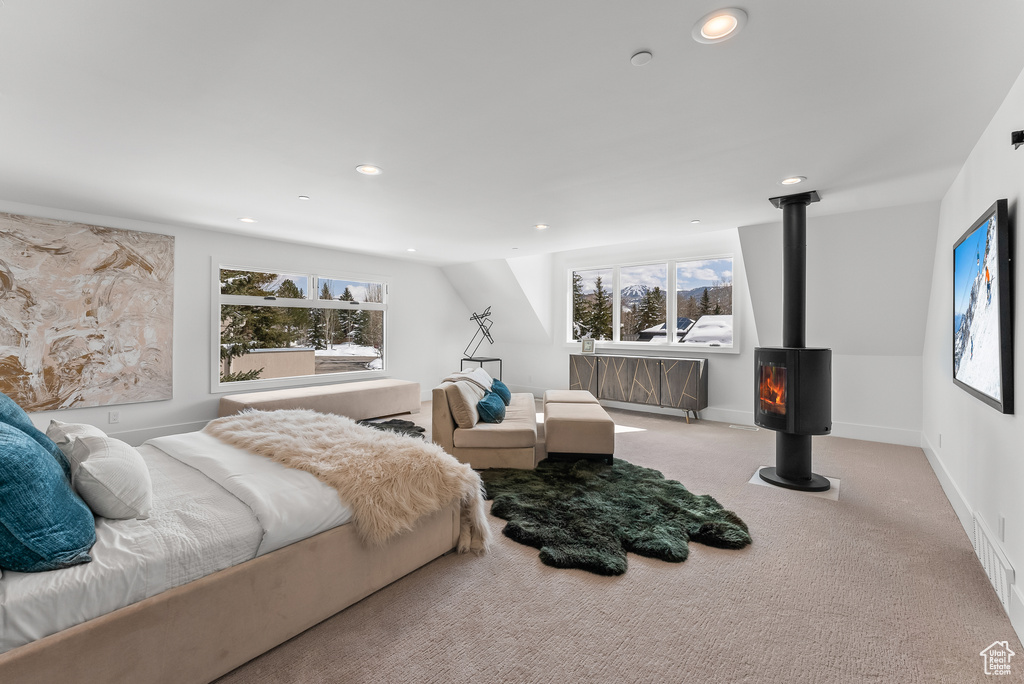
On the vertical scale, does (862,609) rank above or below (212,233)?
below

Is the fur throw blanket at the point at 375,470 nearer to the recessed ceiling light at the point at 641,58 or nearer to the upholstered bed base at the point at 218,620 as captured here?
the upholstered bed base at the point at 218,620

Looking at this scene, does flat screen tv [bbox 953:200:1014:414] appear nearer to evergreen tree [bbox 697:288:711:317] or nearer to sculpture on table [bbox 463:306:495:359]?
evergreen tree [bbox 697:288:711:317]

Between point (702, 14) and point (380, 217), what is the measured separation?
11.1 ft

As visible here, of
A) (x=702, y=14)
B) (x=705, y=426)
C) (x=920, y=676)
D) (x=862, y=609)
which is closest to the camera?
(x=702, y=14)

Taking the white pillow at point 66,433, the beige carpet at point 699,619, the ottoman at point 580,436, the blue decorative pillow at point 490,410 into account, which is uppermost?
the white pillow at point 66,433

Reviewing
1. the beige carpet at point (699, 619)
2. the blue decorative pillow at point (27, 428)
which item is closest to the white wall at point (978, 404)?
the beige carpet at point (699, 619)

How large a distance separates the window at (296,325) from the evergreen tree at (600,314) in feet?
10.5

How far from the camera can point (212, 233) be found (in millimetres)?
5012

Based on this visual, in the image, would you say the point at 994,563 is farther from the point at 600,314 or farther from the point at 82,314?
the point at 82,314

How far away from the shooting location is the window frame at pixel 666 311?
225 inches

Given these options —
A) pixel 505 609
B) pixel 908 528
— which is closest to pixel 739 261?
pixel 908 528

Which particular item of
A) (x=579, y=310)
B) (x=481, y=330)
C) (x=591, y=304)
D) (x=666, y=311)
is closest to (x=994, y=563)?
(x=666, y=311)

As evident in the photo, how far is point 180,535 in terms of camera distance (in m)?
1.60

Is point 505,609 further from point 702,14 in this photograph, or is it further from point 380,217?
point 380,217
